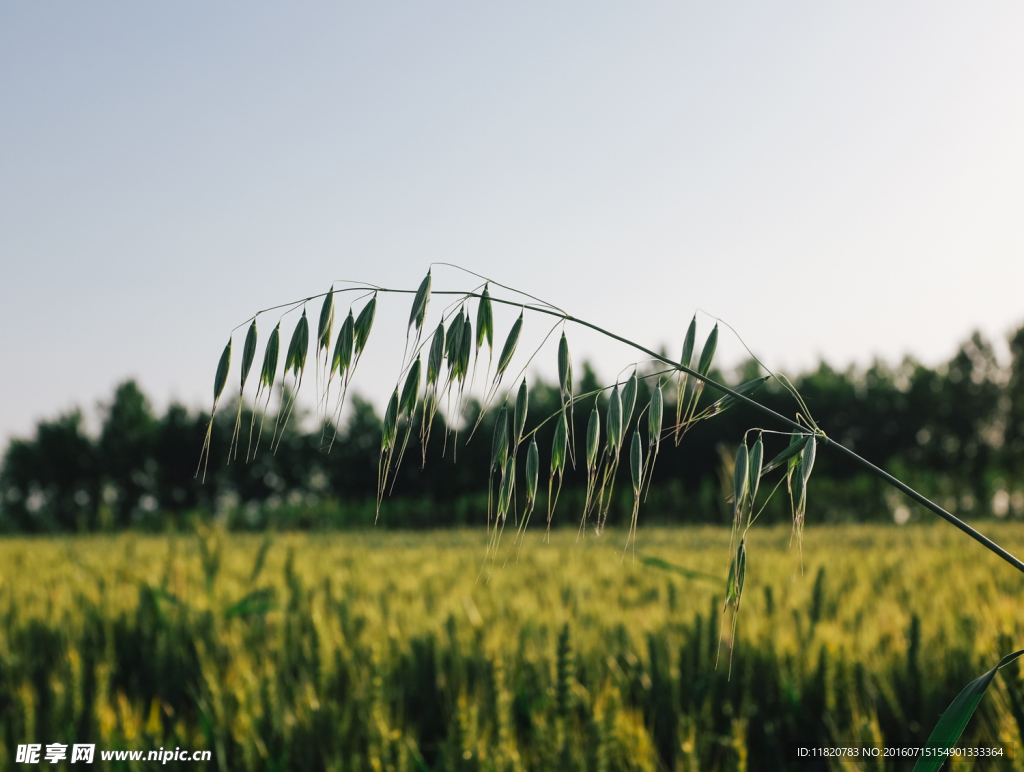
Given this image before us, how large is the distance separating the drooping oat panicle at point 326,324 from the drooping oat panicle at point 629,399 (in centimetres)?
30

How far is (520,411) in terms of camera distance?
675 mm

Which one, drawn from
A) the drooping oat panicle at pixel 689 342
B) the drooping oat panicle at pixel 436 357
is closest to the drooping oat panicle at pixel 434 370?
the drooping oat panicle at pixel 436 357

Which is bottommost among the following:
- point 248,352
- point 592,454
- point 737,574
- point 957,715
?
point 957,715

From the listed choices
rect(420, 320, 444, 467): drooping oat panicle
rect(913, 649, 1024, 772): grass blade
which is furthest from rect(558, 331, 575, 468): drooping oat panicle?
rect(913, 649, 1024, 772): grass blade

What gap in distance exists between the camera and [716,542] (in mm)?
8859

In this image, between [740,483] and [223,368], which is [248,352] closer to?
[223,368]

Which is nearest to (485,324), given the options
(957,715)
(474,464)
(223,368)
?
(223,368)

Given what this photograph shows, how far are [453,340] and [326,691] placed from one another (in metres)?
1.99

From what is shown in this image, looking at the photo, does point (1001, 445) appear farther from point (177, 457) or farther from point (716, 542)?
point (177, 457)

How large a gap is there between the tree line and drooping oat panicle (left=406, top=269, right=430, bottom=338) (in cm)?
1636

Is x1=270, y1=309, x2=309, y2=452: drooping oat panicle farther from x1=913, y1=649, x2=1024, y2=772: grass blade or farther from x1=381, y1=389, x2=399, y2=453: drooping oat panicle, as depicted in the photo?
x1=913, y1=649, x2=1024, y2=772: grass blade

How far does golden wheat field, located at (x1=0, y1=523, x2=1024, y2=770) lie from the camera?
5.82 ft

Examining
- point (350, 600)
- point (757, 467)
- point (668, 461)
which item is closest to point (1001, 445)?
point (668, 461)

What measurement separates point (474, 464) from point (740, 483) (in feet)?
83.2
